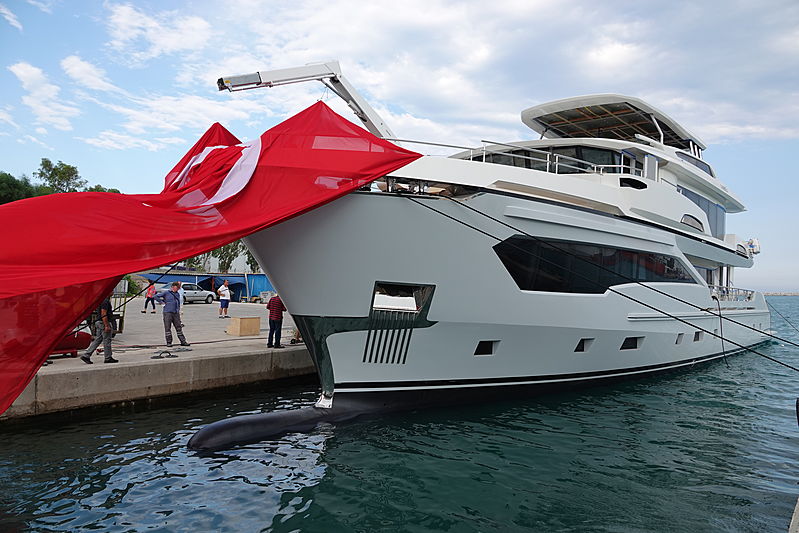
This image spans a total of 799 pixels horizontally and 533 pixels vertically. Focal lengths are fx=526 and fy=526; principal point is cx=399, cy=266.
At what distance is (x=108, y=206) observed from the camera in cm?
566

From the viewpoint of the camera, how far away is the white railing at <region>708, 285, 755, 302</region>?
13687 mm

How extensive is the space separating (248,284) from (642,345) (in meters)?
33.4

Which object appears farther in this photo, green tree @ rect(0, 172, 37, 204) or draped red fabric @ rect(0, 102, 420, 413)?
green tree @ rect(0, 172, 37, 204)

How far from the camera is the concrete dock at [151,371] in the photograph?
782cm

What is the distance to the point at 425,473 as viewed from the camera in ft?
19.7

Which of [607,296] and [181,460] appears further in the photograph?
[607,296]

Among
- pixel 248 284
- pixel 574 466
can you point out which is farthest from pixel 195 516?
pixel 248 284

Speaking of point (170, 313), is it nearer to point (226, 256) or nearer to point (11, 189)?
point (11, 189)

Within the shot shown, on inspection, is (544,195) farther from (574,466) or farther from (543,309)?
(574,466)

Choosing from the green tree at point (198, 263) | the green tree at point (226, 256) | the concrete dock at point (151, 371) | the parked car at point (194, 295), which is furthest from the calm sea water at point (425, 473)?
the green tree at point (226, 256)

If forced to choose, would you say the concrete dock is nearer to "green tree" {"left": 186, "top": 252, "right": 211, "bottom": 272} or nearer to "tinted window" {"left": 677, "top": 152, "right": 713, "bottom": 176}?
"tinted window" {"left": 677, "top": 152, "right": 713, "bottom": 176}

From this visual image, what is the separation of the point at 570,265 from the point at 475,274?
6.65 feet

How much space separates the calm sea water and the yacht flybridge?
2.74 ft

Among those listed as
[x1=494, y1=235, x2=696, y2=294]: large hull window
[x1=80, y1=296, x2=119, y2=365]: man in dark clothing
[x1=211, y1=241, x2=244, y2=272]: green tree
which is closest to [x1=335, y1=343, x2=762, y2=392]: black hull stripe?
[x1=494, y1=235, x2=696, y2=294]: large hull window
